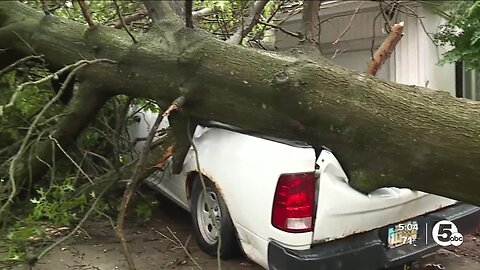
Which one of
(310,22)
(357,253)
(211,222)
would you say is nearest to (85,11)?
(310,22)

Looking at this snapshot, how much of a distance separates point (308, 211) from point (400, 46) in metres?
6.08

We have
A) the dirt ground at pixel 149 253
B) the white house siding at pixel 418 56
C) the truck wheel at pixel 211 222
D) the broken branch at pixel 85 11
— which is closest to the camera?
the broken branch at pixel 85 11

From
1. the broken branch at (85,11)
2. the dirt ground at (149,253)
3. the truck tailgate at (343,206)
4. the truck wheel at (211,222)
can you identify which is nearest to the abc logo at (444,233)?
the truck tailgate at (343,206)

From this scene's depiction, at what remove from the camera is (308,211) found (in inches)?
142

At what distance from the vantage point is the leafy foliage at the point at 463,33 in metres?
7.02

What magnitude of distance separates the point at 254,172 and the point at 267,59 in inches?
30.4

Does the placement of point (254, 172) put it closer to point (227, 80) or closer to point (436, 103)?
point (227, 80)

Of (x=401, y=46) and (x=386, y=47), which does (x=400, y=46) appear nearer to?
(x=401, y=46)

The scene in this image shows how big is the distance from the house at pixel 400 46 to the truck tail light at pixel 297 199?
4833mm

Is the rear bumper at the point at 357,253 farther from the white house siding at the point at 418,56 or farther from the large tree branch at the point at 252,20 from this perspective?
the white house siding at the point at 418,56

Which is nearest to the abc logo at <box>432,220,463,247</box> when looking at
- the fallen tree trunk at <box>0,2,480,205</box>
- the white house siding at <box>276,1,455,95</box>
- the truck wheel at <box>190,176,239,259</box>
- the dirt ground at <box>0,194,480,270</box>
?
the dirt ground at <box>0,194,480,270</box>

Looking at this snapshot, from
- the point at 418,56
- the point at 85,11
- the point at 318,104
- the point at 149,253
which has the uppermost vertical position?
the point at 85,11

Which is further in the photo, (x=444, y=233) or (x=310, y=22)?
(x=310, y=22)

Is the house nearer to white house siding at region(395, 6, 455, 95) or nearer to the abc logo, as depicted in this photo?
white house siding at region(395, 6, 455, 95)
